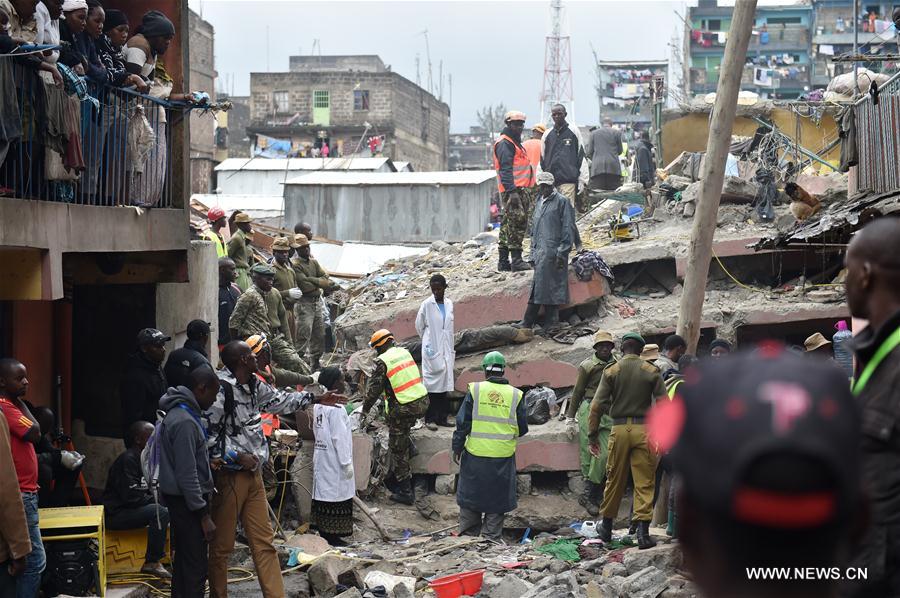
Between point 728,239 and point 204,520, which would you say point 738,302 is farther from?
point 204,520

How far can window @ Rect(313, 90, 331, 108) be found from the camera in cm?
5038

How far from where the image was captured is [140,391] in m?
9.05

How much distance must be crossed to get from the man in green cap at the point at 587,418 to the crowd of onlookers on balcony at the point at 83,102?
4.55 metres

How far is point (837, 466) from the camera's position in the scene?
1.47 metres

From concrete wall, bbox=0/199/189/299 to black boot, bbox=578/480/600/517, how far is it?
206 inches

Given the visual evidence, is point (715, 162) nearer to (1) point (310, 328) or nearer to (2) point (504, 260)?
(2) point (504, 260)

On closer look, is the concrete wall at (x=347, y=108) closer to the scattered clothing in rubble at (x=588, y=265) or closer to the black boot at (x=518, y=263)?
the black boot at (x=518, y=263)

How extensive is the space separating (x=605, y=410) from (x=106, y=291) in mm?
4945

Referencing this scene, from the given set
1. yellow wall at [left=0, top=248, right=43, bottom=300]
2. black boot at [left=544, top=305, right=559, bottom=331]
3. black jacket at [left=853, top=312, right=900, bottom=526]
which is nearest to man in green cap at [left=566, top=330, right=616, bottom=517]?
black boot at [left=544, top=305, right=559, bottom=331]

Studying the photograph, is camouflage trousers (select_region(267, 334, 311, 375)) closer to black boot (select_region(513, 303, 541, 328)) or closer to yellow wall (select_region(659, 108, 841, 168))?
black boot (select_region(513, 303, 541, 328))

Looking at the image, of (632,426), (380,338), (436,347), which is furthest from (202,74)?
(632,426)

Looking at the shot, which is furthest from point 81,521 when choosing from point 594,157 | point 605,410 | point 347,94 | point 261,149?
point 347,94

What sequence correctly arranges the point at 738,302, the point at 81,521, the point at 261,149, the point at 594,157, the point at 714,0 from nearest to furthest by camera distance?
the point at 81,521, the point at 738,302, the point at 594,157, the point at 261,149, the point at 714,0

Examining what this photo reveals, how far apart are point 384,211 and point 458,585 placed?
68.5 feet
